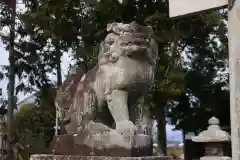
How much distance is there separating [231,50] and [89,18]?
7.61 meters

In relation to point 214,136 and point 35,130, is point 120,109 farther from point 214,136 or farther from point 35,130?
point 35,130

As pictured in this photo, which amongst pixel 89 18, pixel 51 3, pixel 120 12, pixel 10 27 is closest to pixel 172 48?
pixel 120 12

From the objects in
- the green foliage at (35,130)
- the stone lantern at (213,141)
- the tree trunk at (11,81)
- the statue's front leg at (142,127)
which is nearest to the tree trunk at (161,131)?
the green foliage at (35,130)

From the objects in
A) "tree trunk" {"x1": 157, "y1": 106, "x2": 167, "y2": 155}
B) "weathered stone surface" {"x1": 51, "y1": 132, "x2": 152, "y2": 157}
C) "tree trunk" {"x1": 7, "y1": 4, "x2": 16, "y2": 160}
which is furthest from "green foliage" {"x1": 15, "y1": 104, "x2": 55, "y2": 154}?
"weathered stone surface" {"x1": 51, "y1": 132, "x2": 152, "y2": 157}

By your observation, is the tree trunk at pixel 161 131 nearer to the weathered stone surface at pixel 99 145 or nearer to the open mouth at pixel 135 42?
the weathered stone surface at pixel 99 145

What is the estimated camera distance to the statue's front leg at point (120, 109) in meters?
3.08

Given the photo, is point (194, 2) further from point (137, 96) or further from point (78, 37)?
point (78, 37)

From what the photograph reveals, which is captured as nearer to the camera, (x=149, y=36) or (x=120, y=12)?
(x=149, y=36)

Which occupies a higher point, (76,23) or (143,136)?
(76,23)

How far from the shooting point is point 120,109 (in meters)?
3.17

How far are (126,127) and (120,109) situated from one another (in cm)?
18

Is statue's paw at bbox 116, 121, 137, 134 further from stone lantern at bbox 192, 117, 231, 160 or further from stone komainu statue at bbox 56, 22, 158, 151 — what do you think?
stone lantern at bbox 192, 117, 231, 160

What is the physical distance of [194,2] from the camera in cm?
303

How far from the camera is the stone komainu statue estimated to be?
318cm
